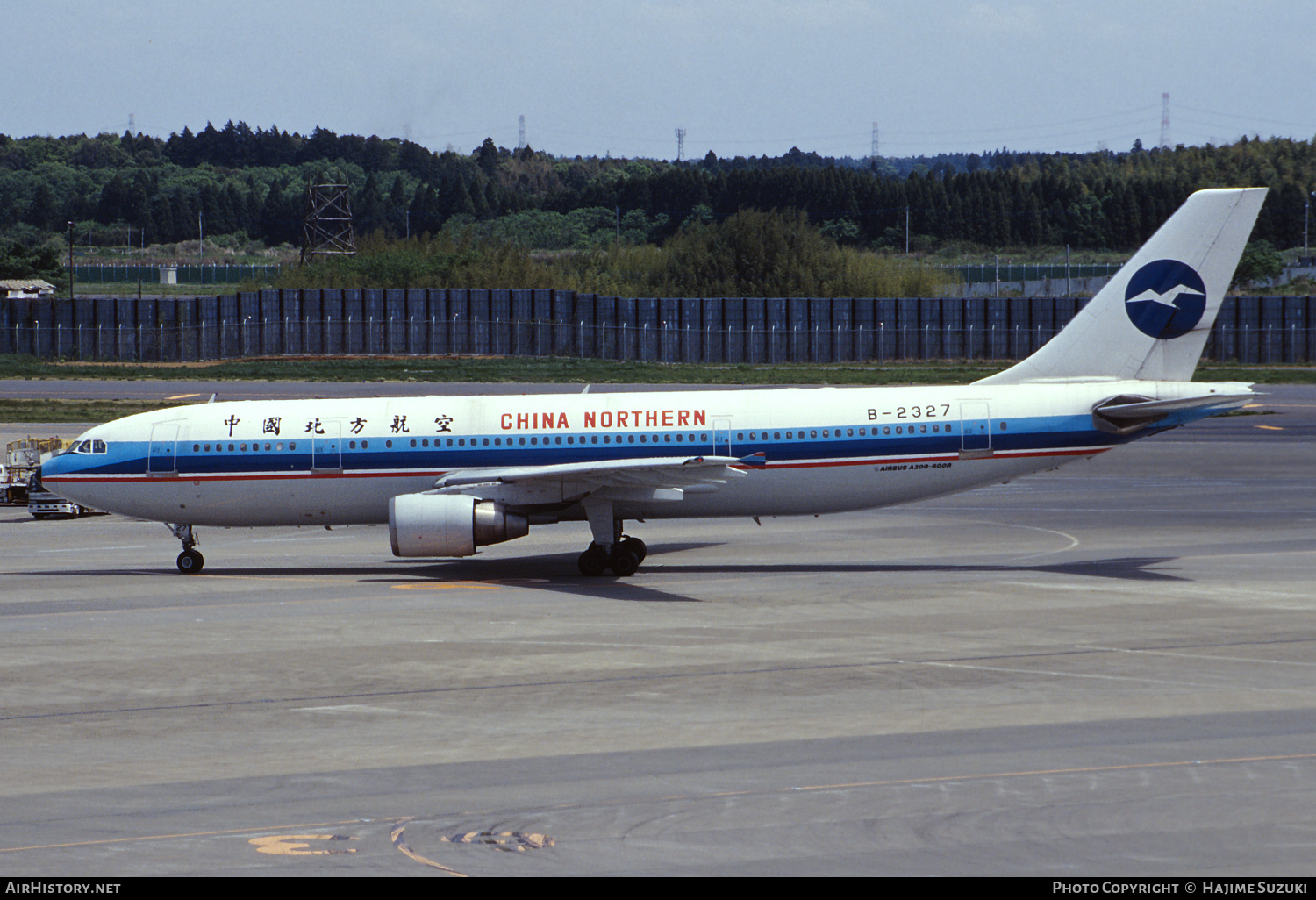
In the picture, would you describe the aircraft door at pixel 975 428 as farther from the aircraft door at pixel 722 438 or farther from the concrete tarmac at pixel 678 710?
the aircraft door at pixel 722 438

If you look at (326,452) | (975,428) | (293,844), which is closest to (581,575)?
(326,452)

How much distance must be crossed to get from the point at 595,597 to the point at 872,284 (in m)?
96.5

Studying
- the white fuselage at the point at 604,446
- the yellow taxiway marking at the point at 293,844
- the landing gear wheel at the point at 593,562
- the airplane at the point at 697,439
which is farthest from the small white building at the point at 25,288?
the yellow taxiway marking at the point at 293,844

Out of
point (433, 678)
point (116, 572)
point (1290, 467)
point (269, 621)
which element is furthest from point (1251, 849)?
point (1290, 467)

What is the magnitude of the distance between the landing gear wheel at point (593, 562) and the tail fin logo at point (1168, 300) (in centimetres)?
1450

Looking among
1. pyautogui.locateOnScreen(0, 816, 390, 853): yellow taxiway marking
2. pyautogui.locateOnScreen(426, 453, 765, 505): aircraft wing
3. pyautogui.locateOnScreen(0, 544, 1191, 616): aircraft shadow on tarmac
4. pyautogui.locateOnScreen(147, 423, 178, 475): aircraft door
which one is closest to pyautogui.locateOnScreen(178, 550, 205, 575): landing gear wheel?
pyautogui.locateOnScreen(0, 544, 1191, 616): aircraft shadow on tarmac

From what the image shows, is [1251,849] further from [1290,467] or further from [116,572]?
[1290,467]

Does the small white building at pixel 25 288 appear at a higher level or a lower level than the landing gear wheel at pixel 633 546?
higher

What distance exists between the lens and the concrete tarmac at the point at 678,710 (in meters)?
14.5

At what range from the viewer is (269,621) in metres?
28.3

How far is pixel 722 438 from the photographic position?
34.1m

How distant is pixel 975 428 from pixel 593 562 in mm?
9782

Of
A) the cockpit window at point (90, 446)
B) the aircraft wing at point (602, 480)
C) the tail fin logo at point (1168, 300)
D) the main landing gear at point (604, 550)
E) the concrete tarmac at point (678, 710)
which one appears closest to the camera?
the concrete tarmac at point (678, 710)

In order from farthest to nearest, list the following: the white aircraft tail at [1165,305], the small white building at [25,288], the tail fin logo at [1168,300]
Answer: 1. the small white building at [25,288]
2. the tail fin logo at [1168,300]
3. the white aircraft tail at [1165,305]
